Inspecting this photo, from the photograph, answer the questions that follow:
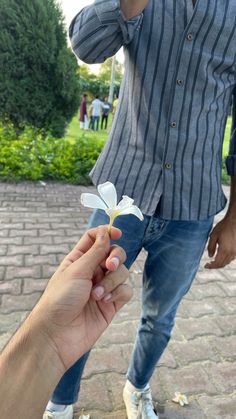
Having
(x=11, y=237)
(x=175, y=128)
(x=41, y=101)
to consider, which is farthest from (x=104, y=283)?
(x=41, y=101)

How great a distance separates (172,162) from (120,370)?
57.1 inches

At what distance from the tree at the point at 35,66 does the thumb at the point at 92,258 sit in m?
6.76

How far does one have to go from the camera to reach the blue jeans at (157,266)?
63.7 inches

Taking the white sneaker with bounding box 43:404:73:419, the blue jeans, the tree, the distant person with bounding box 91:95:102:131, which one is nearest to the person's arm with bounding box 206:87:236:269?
the blue jeans

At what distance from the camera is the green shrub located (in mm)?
6312

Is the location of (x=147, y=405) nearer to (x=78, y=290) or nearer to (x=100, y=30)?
(x=78, y=290)

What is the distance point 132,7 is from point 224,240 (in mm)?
1096

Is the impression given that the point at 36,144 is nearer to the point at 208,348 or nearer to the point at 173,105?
the point at 208,348

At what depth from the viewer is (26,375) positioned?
1.12 m

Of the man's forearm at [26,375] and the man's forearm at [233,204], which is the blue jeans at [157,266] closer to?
the man's forearm at [233,204]

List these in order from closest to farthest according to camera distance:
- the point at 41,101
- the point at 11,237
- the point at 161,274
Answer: the point at 161,274 → the point at 11,237 → the point at 41,101

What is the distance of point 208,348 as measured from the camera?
262 cm

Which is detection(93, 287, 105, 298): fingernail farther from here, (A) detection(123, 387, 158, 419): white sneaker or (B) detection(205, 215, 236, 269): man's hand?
(A) detection(123, 387, 158, 419): white sneaker

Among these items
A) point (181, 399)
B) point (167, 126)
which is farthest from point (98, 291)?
point (181, 399)
